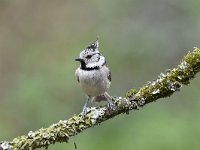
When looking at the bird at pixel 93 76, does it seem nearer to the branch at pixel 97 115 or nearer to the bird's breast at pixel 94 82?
the bird's breast at pixel 94 82

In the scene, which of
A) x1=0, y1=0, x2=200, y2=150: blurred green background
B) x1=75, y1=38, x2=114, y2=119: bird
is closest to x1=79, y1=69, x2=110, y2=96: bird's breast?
x1=75, y1=38, x2=114, y2=119: bird

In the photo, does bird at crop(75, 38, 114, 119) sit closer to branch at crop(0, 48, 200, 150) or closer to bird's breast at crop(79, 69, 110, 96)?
bird's breast at crop(79, 69, 110, 96)

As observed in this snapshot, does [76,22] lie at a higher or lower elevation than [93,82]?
higher

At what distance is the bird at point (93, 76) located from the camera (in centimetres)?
457

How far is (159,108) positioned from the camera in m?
7.00

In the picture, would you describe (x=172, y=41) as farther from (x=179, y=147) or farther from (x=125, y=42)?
Result: (x=179, y=147)

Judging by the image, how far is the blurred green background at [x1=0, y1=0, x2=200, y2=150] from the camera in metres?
6.60

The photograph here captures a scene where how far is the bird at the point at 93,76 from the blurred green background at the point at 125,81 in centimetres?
188

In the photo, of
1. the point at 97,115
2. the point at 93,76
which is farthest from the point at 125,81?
the point at 97,115

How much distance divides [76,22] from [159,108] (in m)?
4.62

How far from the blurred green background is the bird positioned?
188 centimetres

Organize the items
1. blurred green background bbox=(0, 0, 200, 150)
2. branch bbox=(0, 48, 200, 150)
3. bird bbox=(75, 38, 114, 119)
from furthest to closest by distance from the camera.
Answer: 1. blurred green background bbox=(0, 0, 200, 150)
2. bird bbox=(75, 38, 114, 119)
3. branch bbox=(0, 48, 200, 150)

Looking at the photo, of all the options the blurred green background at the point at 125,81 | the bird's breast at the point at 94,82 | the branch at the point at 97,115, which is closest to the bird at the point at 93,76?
the bird's breast at the point at 94,82

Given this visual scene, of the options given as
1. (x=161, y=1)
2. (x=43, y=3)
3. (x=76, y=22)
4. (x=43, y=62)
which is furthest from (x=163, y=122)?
(x=43, y=3)
